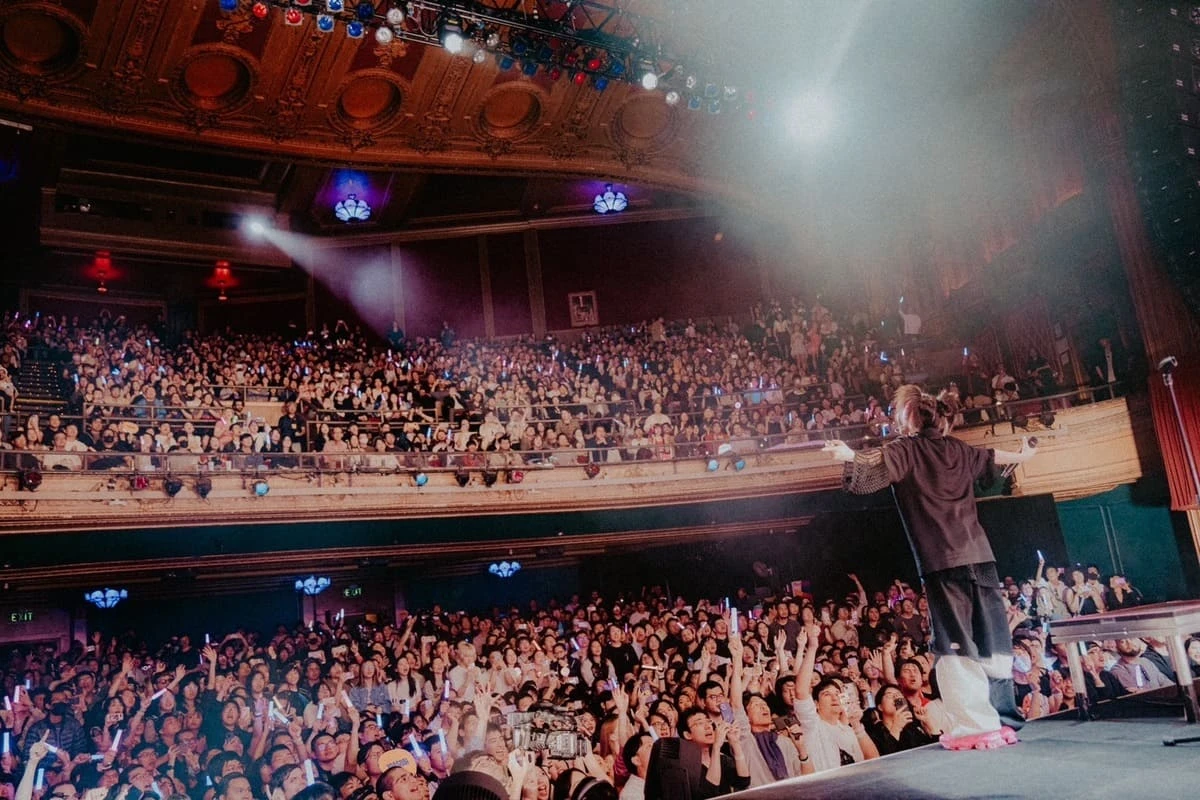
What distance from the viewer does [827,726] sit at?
474cm

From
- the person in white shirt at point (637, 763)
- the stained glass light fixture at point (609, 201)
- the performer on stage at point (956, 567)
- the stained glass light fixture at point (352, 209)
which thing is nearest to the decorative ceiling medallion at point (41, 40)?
the stained glass light fixture at point (352, 209)

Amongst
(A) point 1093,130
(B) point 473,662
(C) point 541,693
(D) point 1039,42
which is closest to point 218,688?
(B) point 473,662

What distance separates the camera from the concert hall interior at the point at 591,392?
15.6 ft

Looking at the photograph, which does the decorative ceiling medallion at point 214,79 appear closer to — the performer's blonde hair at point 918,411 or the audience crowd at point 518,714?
the audience crowd at point 518,714

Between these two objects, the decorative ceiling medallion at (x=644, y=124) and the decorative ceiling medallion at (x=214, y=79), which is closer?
the decorative ceiling medallion at (x=214, y=79)

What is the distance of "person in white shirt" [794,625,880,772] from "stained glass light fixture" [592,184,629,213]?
1282cm

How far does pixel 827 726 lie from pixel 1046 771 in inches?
93.2

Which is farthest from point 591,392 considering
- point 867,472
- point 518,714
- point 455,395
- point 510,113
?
point 867,472

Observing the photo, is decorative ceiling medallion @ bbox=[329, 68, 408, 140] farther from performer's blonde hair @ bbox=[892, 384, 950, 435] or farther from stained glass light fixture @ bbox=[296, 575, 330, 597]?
performer's blonde hair @ bbox=[892, 384, 950, 435]

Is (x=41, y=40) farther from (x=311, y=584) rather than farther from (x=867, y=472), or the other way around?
(x=867, y=472)

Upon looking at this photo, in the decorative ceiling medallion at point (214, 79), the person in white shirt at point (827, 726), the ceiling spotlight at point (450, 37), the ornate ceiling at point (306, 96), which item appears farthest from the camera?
the decorative ceiling medallion at point (214, 79)

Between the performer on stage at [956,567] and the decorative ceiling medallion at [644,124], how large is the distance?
10510mm

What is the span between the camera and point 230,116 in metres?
11.1

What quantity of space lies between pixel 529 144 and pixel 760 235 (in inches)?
236
